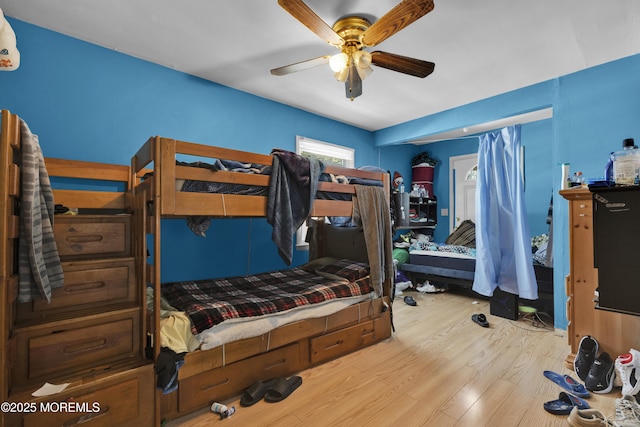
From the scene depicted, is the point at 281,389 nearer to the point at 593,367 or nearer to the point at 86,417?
the point at 86,417

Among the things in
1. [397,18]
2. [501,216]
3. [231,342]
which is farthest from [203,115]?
[501,216]

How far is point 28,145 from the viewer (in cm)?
124

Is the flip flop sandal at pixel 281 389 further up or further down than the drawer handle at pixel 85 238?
further down

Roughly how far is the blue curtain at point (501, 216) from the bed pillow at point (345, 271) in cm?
158

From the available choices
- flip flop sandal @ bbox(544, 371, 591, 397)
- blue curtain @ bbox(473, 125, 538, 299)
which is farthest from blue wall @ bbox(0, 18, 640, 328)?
flip flop sandal @ bbox(544, 371, 591, 397)

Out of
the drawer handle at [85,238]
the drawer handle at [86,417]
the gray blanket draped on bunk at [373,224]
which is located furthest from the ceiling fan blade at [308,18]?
the drawer handle at [86,417]

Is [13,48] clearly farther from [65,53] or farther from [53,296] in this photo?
[53,296]

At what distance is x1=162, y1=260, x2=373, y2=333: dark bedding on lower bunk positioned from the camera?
5.83 feet

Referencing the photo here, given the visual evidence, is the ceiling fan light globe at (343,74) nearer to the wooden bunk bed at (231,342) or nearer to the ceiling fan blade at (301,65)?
the ceiling fan blade at (301,65)

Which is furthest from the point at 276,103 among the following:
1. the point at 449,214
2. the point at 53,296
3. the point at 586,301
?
the point at 449,214

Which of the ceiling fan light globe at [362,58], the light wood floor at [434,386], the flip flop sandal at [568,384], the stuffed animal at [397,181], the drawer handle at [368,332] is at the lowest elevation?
the light wood floor at [434,386]

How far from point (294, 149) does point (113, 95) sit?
187 cm

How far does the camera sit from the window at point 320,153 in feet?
12.0

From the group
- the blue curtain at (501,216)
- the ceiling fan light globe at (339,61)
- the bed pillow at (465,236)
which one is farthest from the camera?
the bed pillow at (465,236)
